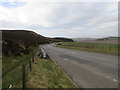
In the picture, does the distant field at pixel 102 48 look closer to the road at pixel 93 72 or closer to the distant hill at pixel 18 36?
the road at pixel 93 72

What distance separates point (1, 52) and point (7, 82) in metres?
15.1

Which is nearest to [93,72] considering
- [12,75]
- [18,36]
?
[12,75]

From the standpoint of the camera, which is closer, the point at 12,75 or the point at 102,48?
the point at 12,75

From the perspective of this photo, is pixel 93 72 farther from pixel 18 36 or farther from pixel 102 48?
pixel 18 36

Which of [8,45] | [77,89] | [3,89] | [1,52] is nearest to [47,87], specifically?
[77,89]

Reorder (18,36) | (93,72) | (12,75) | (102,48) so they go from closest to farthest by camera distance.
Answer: (12,75)
(93,72)
(102,48)
(18,36)

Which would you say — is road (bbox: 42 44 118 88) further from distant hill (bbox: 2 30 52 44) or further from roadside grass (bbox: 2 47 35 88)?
distant hill (bbox: 2 30 52 44)

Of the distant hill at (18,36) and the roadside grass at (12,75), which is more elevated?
the distant hill at (18,36)

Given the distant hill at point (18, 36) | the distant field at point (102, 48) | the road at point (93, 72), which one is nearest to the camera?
the road at point (93, 72)

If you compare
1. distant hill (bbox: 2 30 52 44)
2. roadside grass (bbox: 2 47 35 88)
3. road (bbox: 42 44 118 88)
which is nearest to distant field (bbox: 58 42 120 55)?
road (bbox: 42 44 118 88)

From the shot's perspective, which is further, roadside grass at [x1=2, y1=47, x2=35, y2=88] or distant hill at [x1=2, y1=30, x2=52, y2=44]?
distant hill at [x1=2, y1=30, x2=52, y2=44]

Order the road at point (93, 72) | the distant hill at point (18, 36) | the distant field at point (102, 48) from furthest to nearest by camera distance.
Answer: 1. the distant hill at point (18, 36)
2. the distant field at point (102, 48)
3. the road at point (93, 72)

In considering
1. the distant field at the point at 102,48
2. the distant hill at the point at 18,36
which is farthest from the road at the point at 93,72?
the distant hill at the point at 18,36

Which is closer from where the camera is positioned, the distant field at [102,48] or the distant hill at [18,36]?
the distant field at [102,48]
